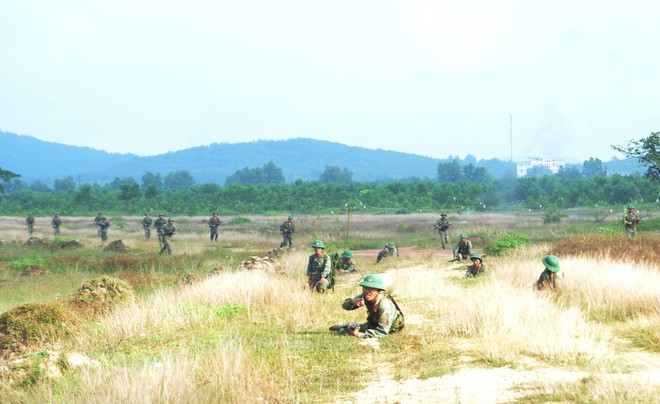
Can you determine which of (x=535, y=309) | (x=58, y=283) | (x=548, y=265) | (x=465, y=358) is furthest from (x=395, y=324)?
(x=58, y=283)

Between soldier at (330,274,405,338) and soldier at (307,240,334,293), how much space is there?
→ 3247 millimetres

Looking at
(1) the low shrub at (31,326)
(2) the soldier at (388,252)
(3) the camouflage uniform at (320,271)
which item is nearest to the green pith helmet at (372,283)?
(3) the camouflage uniform at (320,271)

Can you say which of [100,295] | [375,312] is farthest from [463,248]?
[100,295]

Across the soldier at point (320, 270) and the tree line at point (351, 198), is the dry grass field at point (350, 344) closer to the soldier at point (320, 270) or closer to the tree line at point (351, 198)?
the soldier at point (320, 270)

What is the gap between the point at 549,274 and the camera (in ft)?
36.9

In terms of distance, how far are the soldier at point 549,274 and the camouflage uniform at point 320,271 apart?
13.3 feet

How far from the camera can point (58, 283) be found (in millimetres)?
17172

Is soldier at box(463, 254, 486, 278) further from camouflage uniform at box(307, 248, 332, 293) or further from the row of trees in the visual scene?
the row of trees

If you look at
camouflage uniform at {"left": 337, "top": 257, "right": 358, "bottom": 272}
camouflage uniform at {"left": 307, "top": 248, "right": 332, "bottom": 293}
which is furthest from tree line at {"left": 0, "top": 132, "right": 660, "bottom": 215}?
camouflage uniform at {"left": 307, "top": 248, "right": 332, "bottom": 293}

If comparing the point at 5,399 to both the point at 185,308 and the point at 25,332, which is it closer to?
the point at 25,332

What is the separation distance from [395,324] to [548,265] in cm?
392

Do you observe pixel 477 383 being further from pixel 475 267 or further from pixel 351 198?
pixel 351 198

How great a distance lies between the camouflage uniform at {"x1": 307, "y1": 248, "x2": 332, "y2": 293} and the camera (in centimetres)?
1212

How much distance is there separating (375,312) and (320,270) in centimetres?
401
